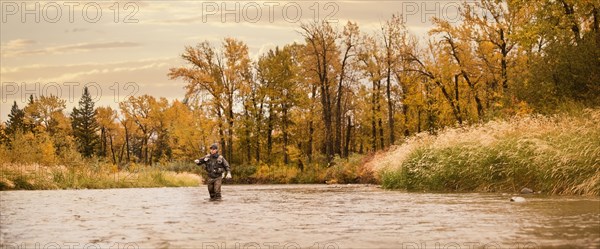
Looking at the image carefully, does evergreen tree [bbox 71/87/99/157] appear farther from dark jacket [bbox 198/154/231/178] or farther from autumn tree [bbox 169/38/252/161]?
dark jacket [bbox 198/154/231/178]

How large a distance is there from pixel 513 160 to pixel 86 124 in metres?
75.6

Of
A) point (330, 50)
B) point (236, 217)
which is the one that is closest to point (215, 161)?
point (236, 217)

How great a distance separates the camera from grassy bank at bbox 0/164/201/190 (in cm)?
2778

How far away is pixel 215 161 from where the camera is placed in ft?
60.5

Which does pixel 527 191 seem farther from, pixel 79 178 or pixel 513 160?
pixel 79 178

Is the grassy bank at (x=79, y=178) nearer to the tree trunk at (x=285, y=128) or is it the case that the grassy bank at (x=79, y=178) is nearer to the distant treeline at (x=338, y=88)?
the distant treeline at (x=338, y=88)

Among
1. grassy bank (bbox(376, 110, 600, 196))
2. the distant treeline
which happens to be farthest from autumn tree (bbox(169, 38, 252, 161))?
grassy bank (bbox(376, 110, 600, 196))

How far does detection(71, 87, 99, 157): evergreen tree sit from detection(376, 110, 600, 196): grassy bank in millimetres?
64489

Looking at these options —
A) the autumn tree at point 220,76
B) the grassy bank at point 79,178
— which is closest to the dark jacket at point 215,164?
the grassy bank at point 79,178

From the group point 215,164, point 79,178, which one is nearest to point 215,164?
point 215,164

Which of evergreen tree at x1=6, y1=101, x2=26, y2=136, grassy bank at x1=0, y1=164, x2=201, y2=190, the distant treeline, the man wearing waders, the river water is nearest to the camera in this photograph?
the river water

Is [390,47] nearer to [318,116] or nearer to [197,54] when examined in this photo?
[318,116]

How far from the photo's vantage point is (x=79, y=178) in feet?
101

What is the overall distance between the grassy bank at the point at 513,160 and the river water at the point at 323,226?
7.10 ft
